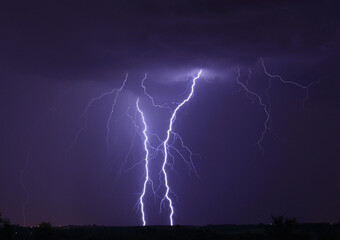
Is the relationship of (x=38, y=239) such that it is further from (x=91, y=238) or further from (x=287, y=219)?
(x=287, y=219)

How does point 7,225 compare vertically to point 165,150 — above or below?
below

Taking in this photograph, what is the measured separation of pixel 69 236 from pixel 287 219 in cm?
1266

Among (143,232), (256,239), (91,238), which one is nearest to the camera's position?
(256,239)

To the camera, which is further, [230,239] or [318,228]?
[318,228]

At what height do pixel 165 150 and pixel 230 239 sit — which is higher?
pixel 165 150

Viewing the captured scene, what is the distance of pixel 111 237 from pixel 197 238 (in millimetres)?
4321

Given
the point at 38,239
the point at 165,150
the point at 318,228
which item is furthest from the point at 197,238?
the point at 318,228

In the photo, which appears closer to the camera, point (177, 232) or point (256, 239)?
point (256, 239)

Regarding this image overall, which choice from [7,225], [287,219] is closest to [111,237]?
[7,225]

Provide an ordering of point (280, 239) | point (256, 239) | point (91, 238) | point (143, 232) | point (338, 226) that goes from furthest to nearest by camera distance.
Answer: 1. point (338, 226)
2. point (143, 232)
3. point (91, 238)
4. point (256, 239)
5. point (280, 239)

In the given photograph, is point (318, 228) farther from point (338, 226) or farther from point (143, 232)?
point (143, 232)

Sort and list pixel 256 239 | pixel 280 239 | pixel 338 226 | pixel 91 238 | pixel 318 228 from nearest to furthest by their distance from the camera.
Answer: pixel 280 239 < pixel 256 239 < pixel 91 238 < pixel 318 228 < pixel 338 226

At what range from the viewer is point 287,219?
2167cm

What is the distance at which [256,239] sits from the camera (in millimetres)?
23344
